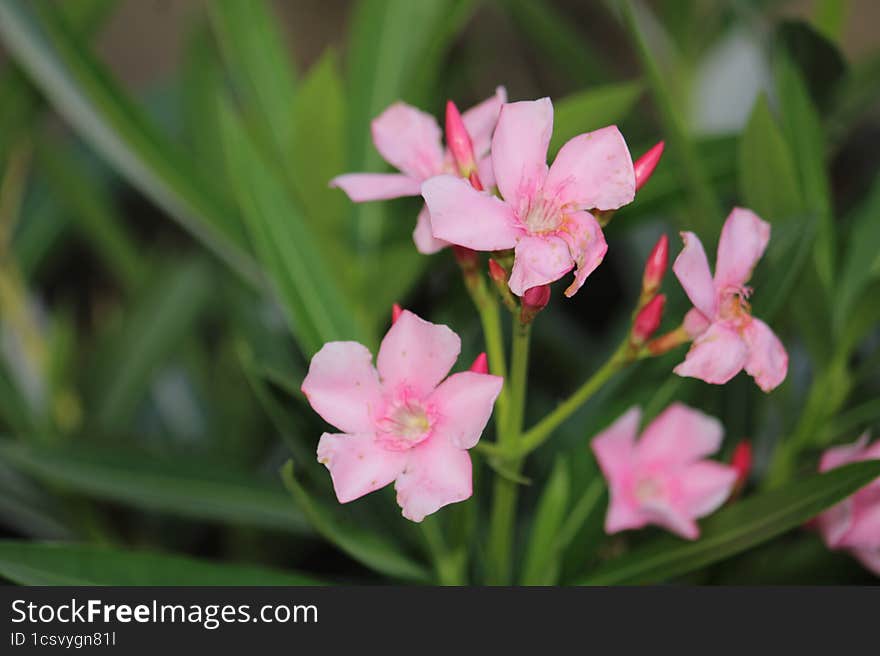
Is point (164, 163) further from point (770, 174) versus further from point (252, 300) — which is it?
point (770, 174)

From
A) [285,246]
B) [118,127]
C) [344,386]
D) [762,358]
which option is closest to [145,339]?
[118,127]

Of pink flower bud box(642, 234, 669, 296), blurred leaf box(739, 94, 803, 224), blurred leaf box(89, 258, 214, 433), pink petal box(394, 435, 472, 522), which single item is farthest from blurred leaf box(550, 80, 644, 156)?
blurred leaf box(89, 258, 214, 433)

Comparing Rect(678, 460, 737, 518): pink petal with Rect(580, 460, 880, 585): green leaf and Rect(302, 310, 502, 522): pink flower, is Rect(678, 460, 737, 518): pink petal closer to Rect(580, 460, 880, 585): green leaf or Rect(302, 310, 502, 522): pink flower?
Rect(580, 460, 880, 585): green leaf

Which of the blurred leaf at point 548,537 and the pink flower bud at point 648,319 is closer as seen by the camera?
the pink flower bud at point 648,319

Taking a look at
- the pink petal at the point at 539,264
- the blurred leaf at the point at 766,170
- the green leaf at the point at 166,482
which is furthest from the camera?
the green leaf at the point at 166,482

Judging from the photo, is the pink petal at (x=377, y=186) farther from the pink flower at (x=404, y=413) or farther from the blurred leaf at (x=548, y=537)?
the blurred leaf at (x=548, y=537)

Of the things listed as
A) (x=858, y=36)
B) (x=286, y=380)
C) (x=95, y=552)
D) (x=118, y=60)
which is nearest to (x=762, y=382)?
→ (x=286, y=380)

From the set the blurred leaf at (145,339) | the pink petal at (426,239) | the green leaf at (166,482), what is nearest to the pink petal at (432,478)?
the pink petal at (426,239)
